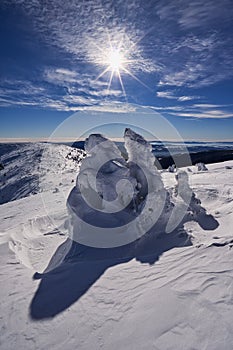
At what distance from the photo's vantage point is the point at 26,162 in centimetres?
3656

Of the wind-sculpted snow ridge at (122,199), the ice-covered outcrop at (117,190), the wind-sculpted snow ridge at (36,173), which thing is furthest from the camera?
the wind-sculpted snow ridge at (36,173)

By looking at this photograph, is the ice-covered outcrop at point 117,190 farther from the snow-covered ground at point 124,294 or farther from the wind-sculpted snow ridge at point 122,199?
the snow-covered ground at point 124,294

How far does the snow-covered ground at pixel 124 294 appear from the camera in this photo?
353 cm

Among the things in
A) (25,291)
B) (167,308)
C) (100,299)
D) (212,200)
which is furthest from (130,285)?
(212,200)

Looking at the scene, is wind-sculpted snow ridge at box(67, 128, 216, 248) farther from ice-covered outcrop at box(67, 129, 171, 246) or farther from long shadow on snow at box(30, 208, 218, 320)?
long shadow on snow at box(30, 208, 218, 320)

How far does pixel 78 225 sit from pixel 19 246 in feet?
6.39

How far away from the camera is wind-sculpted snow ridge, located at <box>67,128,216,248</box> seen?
287 inches

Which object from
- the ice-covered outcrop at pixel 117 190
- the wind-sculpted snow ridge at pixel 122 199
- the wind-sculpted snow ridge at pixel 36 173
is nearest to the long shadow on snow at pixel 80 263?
the wind-sculpted snow ridge at pixel 122 199

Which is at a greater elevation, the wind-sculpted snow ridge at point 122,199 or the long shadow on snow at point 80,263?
the wind-sculpted snow ridge at point 122,199

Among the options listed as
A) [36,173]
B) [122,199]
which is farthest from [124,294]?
[36,173]

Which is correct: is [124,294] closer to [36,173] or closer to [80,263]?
[80,263]

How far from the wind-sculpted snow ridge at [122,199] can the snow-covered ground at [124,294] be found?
1.46 ft

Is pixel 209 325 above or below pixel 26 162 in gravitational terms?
below

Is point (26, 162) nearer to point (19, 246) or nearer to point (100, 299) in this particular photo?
point (19, 246)
